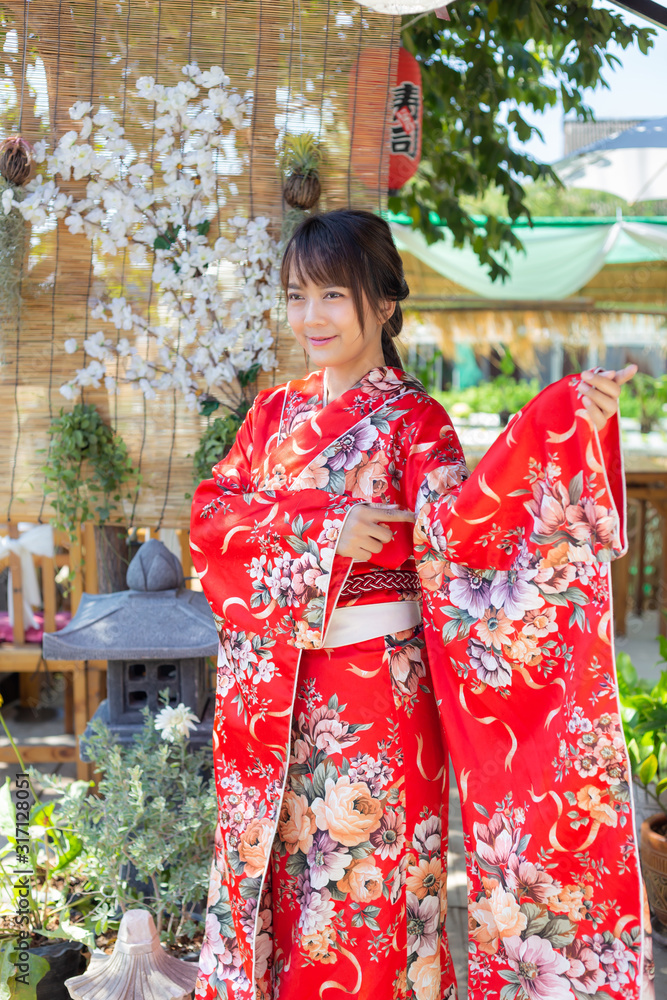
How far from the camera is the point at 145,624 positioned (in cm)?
234

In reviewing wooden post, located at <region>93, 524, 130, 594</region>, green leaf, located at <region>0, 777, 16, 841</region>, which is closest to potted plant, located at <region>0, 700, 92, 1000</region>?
green leaf, located at <region>0, 777, 16, 841</region>

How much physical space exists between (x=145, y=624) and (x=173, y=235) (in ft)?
3.83

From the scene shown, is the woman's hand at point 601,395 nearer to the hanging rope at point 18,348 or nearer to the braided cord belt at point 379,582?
the braided cord belt at point 379,582

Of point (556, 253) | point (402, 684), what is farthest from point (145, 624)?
point (556, 253)

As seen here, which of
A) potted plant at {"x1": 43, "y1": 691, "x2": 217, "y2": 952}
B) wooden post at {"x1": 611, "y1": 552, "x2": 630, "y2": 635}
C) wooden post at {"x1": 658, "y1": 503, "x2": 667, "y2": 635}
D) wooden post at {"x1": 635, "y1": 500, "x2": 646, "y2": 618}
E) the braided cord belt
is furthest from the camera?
wooden post at {"x1": 635, "y1": 500, "x2": 646, "y2": 618}

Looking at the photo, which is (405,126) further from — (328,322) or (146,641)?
(146,641)

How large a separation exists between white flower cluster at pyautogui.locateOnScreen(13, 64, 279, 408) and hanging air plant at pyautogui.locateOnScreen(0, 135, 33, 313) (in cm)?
3

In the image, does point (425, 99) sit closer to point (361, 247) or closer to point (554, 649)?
point (361, 247)

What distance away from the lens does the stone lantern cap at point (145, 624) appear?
2.30 metres

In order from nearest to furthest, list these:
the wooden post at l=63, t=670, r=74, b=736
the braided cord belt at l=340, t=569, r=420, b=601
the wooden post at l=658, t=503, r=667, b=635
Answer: the braided cord belt at l=340, t=569, r=420, b=601
the wooden post at l=63, t=670, r=74, b=736
the wooden post at l=658, t=503, r=667, b=635

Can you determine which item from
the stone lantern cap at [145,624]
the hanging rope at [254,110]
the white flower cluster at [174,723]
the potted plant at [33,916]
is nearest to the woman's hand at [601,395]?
the stone lantern cap at [145,624]

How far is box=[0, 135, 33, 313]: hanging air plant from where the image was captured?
2.56 meters

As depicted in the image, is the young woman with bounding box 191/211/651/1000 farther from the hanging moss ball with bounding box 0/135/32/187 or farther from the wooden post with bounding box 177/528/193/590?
the wooden post with bounding box 177/528/193/590

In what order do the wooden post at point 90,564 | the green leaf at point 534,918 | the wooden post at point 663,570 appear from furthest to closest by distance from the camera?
1. the wooden post at point 663,570
2. the wooden post at point 90,564
3. the green leaf at point 534,918
